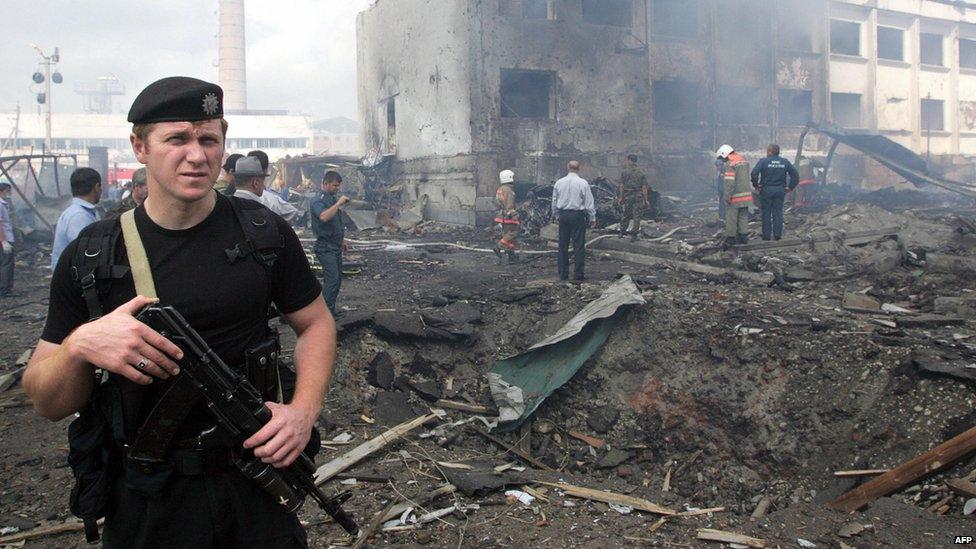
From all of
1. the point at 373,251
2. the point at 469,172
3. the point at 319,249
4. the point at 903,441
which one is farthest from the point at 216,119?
the point at 469,172

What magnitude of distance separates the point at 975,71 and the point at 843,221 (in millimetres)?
28258

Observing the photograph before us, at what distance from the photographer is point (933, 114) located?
104ft

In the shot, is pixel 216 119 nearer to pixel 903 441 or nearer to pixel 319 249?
pixel 903 441

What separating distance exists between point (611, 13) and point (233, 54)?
164 ft

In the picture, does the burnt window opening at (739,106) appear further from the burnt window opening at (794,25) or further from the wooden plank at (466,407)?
the wooden plank at (466,407)

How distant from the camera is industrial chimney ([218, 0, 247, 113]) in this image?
5956cm

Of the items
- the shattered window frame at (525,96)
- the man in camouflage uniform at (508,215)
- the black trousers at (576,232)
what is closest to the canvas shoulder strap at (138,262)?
the black trousers at (576,232)

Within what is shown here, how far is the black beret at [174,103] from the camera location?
1.65m

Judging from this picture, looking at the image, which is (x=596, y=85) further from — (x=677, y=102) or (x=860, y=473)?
(x=860, y=473)

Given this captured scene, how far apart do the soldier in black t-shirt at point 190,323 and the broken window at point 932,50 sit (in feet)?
126

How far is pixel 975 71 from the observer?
32.8m

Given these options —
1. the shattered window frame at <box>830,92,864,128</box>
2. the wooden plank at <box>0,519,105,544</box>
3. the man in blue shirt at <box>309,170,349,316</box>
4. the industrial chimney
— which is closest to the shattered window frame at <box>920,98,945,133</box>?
the shattered window frame at <box>830,92,864,128</box>

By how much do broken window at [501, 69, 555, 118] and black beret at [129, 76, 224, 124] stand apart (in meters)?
18.1

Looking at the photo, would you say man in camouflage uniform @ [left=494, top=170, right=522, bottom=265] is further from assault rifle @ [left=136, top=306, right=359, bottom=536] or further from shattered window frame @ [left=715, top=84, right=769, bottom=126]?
shattered window frame @ [left=715, top=84, right=769, bottom=126]
